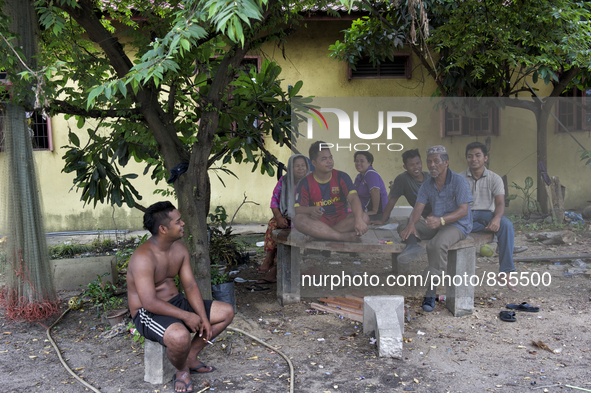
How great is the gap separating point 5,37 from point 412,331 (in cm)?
437

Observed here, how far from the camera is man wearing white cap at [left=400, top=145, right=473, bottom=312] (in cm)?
476

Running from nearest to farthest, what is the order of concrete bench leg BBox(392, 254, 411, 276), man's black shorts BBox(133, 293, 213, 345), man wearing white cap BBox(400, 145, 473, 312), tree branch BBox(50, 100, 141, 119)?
1. man's black shorts BBox(133, 293, 213, 345)
2. tree branch BBox(50, 100, 141, 119)
3. man wearing white cap BBox(400, 145, 473, 312)
4. concrete bench leg BBox(392, 254, 411, 276)

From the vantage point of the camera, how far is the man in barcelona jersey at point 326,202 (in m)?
4.92

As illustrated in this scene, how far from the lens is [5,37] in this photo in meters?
3.79

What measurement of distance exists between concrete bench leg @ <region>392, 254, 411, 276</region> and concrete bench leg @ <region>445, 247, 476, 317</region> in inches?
28.0

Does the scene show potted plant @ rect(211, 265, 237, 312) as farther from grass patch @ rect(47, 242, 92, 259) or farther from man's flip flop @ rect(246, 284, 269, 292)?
grass patch @ rect(47, 242, 92, 259)

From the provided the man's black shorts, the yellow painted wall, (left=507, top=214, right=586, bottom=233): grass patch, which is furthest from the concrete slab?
(left=507, top=214, right=586, bottom=233): grass patch

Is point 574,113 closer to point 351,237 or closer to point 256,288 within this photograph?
point 351,237

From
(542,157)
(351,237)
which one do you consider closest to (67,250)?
(351,237)

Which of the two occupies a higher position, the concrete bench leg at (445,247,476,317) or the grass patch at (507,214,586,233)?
the grass patch at (507,214,586,233)

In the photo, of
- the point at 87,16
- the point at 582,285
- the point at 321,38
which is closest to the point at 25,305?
the point at 87,16

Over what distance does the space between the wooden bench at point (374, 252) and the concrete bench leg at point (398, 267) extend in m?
0.64

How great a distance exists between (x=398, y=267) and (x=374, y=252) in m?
1.11

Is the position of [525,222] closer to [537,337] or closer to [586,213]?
[586,213]
